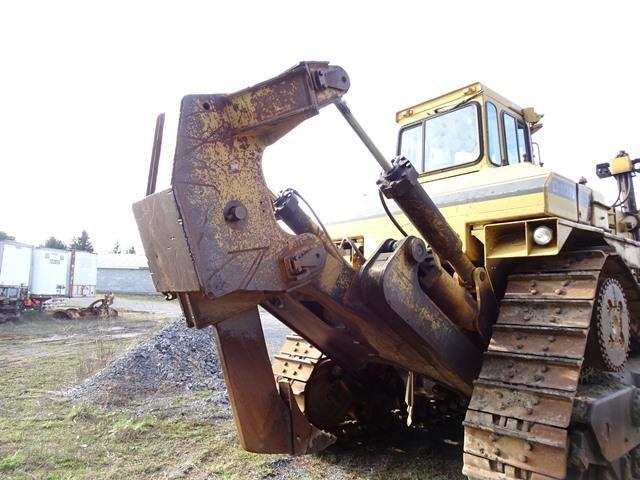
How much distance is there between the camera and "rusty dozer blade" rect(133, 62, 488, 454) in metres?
2.49

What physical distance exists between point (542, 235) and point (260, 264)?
220 centimetres

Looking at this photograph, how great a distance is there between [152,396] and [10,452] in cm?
247

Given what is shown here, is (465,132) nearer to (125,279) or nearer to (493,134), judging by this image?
(493,134)

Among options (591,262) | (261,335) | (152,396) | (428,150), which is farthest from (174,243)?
(152,396)

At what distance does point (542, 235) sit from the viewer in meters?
3.75

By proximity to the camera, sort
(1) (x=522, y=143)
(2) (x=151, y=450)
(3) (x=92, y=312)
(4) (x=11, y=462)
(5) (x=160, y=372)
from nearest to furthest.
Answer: (4) (x=11, y=462) < (2) (x=151, y=450) < (1) (x=522, y=143) < (5) (x=160, y=372) < (3) (x=92, y=312)

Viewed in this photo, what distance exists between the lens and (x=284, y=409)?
132 inches

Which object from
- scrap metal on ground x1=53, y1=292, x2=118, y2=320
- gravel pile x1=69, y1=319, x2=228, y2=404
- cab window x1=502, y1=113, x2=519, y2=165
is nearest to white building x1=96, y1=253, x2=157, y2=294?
scrap metal on ground x1=53, y1=292, x2=118, y2=320

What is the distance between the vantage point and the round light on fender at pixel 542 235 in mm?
3713

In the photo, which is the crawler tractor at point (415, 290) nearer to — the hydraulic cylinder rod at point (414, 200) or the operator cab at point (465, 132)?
the hydraulic cylinder rod at point (414, 200)

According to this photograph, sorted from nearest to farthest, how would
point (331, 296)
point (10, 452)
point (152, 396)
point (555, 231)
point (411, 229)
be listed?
point (331, 296)
point (555, 231)
point (411, 229)
point (10, 452)
point (152, 396)

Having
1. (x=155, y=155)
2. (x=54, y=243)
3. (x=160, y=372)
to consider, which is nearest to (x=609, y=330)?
(x=155, y=155)

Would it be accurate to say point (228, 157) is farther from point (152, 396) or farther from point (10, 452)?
point (152, 396)

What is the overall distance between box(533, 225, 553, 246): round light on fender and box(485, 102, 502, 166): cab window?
1.50m
